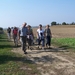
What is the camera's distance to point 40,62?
10.4 metres

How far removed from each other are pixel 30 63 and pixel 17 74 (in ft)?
6.99

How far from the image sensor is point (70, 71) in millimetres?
8484

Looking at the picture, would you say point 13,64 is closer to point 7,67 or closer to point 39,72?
point 7,67

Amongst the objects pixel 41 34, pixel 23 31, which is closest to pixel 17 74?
pixel 23 31

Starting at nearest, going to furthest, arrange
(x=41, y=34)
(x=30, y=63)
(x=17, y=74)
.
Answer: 1. (x=17, y=74)
2. (x=30, y=63)
3. (x=41, y=34)

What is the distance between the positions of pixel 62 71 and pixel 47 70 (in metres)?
0.61

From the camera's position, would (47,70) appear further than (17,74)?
Yes

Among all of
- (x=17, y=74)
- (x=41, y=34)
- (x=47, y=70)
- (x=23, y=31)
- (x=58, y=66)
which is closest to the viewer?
(x=17, y=74)

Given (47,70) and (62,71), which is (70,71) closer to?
(62,71)

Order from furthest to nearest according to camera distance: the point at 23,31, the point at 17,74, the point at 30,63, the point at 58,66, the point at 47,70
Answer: the point at 23,31 → the point at 30,63 → the point at 58,66 → the point at 47,70 → the point at 17,74

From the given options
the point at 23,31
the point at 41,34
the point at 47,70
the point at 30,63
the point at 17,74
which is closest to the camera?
the point at 17,74

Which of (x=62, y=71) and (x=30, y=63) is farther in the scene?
(x=30, y=63)

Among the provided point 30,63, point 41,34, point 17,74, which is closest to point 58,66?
point 30,63

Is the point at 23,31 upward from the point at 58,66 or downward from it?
upward
